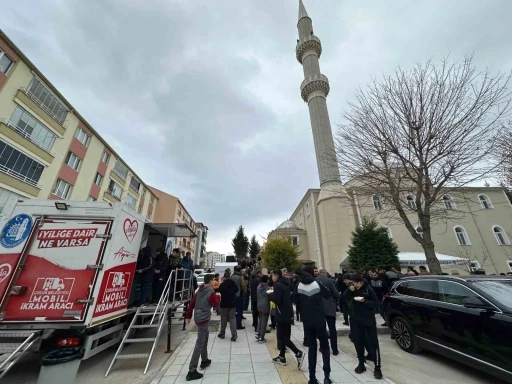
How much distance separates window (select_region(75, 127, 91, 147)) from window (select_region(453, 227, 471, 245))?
133 feet

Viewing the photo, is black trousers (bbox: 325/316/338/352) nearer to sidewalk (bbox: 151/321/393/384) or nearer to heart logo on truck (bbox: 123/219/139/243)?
sidewalk (bbox: 151/321/393/384)

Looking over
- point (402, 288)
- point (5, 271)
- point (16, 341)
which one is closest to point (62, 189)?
point (5, 271)

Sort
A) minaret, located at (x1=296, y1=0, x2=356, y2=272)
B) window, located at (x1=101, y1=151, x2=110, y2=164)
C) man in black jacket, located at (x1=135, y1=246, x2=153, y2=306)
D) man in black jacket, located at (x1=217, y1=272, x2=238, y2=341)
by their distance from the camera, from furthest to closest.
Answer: minaret, located at (x1=296, y1=0, x2=356, y2=272) < window, located at (x1=101, y1=151, x2=110, y2=164) < man in black jacket, located at (x1=135, y1=246, x2=153, y2=306) < man in black jacket, located at (x1=217, y1=272, x2=238, y2=341)

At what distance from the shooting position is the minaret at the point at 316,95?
95.2 feet

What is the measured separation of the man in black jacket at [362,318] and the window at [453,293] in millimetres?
1694

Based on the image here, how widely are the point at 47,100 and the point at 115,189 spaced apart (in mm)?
11050

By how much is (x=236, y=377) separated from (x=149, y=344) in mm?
3658

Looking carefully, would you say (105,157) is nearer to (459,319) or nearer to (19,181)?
(19,181)

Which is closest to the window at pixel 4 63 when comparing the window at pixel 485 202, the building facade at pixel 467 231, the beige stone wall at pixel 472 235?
the building facade at pixel 467 231

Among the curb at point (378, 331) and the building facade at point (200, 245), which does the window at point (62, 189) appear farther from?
the curb at point (378, 331)

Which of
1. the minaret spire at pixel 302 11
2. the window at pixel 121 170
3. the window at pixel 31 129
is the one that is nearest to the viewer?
the window at pixel 31 129

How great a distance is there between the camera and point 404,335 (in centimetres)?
532

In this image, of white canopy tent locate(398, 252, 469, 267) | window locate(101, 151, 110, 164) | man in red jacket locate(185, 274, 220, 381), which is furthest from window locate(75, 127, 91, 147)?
white canopy tent locate(398, 252, 469, 267)

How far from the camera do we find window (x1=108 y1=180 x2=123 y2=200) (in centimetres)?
2393
